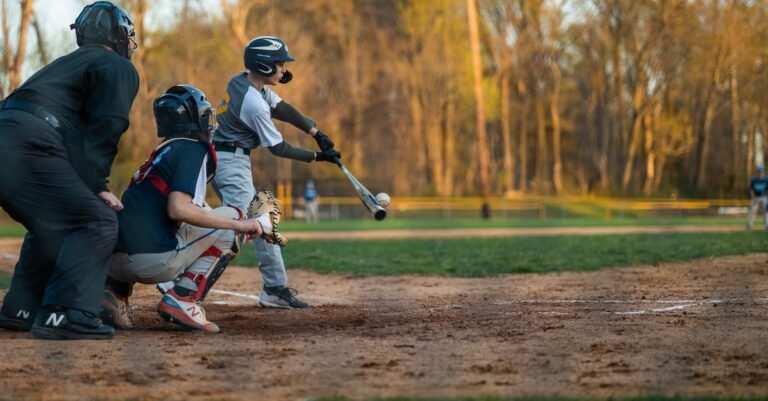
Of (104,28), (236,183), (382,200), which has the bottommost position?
(382,200)

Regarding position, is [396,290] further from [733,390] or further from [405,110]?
[405,110]

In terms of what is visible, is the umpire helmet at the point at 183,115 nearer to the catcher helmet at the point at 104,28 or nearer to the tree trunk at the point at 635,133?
the catcher helmet at the point at 104,28

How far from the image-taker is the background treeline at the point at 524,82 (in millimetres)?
48219

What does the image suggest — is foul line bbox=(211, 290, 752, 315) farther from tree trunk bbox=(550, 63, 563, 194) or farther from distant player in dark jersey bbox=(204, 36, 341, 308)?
tree trunk bbox=(550, 63, 563, 194)

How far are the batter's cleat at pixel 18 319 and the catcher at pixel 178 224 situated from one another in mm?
476

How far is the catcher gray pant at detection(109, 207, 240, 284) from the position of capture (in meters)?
6.61

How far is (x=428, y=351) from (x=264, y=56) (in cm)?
324

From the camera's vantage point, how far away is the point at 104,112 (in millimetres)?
6227

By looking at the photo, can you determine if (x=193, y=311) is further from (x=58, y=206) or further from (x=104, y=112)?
(x=104, y=112)

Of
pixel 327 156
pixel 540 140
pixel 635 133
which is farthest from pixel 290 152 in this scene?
pixel 540 140

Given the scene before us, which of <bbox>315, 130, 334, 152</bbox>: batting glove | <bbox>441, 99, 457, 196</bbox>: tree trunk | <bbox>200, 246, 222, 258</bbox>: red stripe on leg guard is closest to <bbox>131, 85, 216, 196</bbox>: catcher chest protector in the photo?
<bbox>200, 246, 222, 258</bbox>: red stripe on leg guard

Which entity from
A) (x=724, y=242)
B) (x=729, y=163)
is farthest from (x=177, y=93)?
(x=729, y=163)

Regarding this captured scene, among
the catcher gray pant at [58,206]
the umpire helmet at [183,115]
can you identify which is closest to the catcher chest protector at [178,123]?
the umpire helmet at [183,115]

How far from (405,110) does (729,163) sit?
59.8 feet
